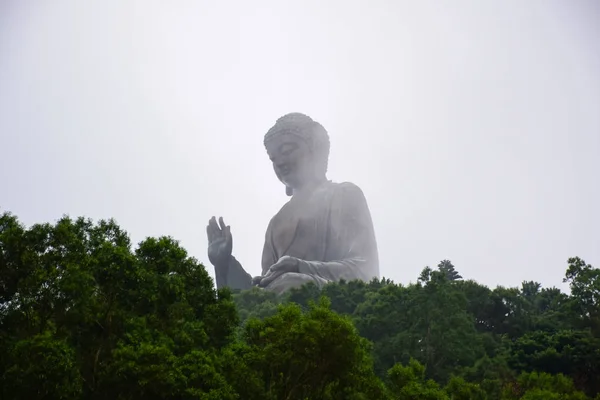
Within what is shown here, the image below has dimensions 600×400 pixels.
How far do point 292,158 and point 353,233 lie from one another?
3.28 metres

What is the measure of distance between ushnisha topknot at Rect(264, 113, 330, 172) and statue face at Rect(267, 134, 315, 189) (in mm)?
148

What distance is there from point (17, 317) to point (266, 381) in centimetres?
315

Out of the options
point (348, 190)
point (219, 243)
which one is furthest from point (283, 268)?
point (348, 190)

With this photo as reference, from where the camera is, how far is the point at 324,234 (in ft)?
82.5

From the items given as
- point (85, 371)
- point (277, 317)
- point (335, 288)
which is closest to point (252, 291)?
point (335, 288)

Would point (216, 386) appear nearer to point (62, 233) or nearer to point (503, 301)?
point (62, 233)

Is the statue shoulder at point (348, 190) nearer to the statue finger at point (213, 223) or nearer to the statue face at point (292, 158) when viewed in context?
the statue face at point (292, 158)

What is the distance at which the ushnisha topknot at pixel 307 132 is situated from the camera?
A: 85.6 ft

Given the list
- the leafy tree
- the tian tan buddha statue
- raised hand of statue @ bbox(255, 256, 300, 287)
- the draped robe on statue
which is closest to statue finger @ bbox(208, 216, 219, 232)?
the tian tan buddha statue

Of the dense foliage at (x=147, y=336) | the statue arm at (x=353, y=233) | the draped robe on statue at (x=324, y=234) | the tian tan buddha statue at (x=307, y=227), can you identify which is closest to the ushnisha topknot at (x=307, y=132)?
the tian tan buddha statue at (x=307, y=227)

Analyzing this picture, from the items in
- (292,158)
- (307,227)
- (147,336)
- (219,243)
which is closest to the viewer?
(147,336)

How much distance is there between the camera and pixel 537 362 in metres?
15.2

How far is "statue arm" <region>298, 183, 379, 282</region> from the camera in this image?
23.9 m

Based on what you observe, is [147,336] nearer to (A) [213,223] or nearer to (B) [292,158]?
(A) [213,223]
